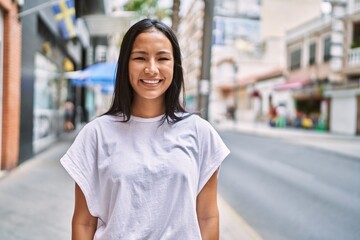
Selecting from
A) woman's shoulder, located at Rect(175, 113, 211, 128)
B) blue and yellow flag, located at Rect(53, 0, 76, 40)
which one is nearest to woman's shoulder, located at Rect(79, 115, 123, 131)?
woman's shoulder, located at Rect(175, 113, 211, 128)

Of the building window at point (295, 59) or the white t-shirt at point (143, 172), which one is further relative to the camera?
the building window at point (295, 59)

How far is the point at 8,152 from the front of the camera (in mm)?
7055

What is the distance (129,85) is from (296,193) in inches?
229

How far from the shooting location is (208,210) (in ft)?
4.93

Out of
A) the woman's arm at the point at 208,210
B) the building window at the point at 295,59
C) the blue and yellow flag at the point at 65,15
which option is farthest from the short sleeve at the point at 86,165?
the building window at the point at 295,59

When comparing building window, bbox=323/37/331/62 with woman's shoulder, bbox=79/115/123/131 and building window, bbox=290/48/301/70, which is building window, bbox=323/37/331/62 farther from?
woman's shoulder, bbox=79/115/123/131

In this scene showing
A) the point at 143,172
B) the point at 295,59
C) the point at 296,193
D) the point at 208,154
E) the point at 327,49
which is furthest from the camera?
the point at 295,59

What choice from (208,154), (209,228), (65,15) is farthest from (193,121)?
(65,15)

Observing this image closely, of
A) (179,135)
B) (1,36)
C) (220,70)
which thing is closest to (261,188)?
(1,36)

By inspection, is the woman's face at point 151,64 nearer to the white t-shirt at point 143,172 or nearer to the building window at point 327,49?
the white t-shirt at point 143,172

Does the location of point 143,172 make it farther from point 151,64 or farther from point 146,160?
point 151,64

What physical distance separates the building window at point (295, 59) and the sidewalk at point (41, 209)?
25.3 metres

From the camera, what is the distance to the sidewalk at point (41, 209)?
3994 millimetres

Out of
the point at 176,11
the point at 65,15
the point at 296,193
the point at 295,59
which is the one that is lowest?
the point at 296,193
